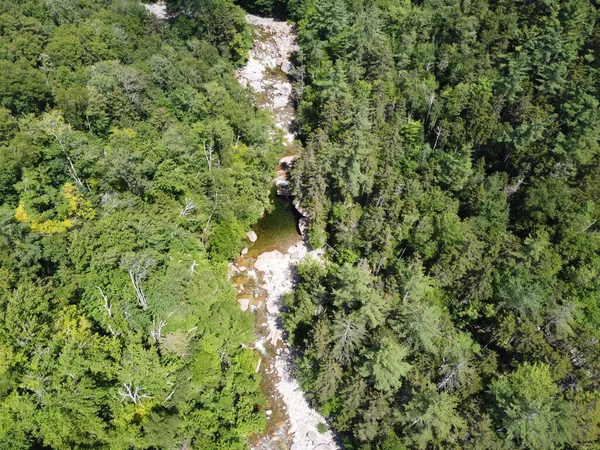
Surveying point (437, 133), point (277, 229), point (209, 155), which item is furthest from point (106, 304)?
point (437, 133)

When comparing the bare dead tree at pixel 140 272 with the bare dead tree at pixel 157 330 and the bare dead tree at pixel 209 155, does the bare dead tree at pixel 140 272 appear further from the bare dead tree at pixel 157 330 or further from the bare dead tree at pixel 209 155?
the bare dead tree at pixel 209 155

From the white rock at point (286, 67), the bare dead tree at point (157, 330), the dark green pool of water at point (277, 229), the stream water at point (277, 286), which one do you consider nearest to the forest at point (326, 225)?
the bare dead tree at point (157, 330)

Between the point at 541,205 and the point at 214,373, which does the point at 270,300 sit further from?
the point at 541,205

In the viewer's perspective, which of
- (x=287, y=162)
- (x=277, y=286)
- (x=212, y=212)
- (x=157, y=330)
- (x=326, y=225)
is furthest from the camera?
(x=287, y=162)

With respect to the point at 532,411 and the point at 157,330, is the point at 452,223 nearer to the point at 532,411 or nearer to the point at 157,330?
the point at 532,411

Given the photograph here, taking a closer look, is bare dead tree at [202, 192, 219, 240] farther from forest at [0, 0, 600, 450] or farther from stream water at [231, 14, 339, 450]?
stream water at [231, 14, 339, 450]

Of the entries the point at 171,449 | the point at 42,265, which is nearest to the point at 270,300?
the point at 171,449
